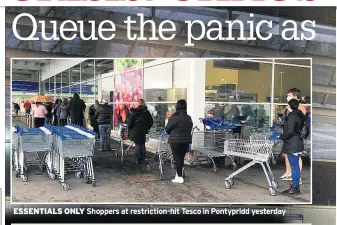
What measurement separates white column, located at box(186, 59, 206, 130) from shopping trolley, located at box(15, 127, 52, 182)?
1.77 metres

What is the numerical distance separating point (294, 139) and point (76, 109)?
2615mm

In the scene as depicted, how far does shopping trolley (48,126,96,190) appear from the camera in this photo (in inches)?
201

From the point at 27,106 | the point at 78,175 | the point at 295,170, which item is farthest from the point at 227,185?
the point at 27,106

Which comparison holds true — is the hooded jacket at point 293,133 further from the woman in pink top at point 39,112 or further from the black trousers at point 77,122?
the woman in pink top at point 39,112

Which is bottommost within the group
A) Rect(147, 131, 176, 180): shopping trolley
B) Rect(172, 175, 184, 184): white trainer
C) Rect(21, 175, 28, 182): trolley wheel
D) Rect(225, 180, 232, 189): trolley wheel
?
Rect(225, 180, 232, 189): trolley wheel

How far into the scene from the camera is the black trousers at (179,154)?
5.25 meters

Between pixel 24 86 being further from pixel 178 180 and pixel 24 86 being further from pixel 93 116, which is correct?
pixel 178 180

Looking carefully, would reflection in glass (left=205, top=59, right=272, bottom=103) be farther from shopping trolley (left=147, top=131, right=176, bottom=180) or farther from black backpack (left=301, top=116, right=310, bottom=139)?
shopping trolley (left=147, top=131, right=176, bottom=180)

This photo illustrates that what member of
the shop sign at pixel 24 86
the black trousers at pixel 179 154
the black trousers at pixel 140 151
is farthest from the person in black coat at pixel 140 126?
the shop sign at pixel 24 86

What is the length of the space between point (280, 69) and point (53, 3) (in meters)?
2.67

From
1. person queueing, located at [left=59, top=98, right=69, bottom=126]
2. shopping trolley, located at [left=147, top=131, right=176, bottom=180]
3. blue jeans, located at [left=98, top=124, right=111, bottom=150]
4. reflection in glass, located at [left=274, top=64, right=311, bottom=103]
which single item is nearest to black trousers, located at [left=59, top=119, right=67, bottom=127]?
person queueing, located at [left=59, top=98, right=69, bottom=126]

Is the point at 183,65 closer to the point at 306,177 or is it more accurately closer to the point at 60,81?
the point at 60,81

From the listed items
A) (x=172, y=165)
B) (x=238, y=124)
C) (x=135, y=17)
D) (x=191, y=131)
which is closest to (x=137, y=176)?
(x=172, y=165)

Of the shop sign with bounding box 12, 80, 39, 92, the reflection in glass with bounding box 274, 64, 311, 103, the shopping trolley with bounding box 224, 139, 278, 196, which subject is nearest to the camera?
the shop sign with bounding box 12, 80, 39, 92
